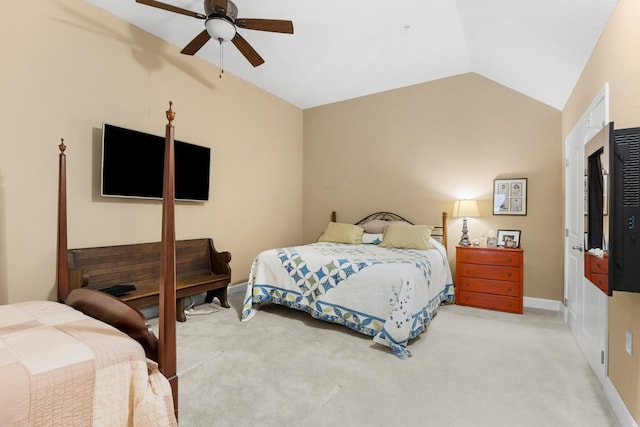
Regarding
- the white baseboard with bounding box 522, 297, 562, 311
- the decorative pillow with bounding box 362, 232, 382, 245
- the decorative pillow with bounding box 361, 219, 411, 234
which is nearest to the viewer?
the white baseboard with bounding box 522, 297, 562, 311

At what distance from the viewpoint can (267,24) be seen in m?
2.62

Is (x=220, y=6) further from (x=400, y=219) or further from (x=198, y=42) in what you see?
(x=400, y=219)

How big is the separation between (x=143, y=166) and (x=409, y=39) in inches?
130

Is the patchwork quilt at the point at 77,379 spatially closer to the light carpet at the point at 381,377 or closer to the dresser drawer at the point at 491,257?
the light carpet at the point at 381,377

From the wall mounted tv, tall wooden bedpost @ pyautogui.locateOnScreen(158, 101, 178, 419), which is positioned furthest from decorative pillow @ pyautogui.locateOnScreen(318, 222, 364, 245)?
tall wooden bedpost @ pyautogui.locateOnScreen(158, 101, 178, 419)

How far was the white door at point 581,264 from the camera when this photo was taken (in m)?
2.22

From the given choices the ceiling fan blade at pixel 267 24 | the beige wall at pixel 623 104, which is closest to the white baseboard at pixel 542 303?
the beige wall at pixel 623 104

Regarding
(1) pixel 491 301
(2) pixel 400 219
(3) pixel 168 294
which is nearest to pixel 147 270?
(3) pixel 168 294

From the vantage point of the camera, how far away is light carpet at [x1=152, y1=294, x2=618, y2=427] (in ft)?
6.06

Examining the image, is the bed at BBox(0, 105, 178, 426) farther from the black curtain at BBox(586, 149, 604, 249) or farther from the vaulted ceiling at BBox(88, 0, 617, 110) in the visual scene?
the vaulted ceiling at BBox(88, 0, 617, 110)

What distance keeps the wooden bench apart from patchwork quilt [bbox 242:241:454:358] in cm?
57

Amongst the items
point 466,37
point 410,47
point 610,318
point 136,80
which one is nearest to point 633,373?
point 610,318

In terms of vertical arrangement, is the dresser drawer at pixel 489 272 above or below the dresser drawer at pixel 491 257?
below

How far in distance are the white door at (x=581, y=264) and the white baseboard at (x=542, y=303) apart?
0.34 metres
